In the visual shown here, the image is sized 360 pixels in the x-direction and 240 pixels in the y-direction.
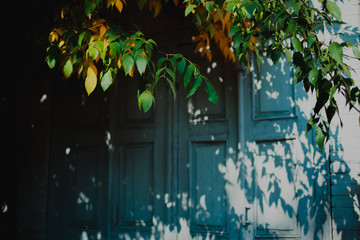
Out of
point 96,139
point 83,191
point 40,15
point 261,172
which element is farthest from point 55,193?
point 261,172

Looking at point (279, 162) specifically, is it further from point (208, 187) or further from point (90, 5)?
point (90, 5)

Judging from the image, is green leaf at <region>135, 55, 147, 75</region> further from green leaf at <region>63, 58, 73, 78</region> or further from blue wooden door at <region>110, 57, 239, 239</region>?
blue wooden door at <region>110, 57, 239, 239</region>

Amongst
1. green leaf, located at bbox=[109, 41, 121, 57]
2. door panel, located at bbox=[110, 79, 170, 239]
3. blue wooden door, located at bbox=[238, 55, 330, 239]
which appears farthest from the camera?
door panel, located at bbox=[110, 79, 170, 239]

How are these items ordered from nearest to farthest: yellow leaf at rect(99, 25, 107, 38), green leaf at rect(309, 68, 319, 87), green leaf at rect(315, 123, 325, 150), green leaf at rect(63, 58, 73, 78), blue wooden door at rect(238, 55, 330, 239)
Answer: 1. green leaf at rect(309, 68, 319, 87)
2. green leaf at rect(315, 123, 325, 150)
3. green leaf at rect(63, 58, 73, 78)
4. yellow leaf at rect(99, 25, 107, 38)
5. blue wooden door at rect(238, 55, 330, 239)

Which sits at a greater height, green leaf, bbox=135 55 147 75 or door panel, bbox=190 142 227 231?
green leaf, bbox=135 55 147 75

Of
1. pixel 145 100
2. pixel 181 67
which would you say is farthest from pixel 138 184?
pixel 181 67

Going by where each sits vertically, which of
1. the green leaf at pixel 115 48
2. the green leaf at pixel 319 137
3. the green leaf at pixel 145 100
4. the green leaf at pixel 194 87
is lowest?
the green leaf at pixel 319 137

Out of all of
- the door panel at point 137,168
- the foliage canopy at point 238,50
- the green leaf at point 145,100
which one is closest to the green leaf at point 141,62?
the foliage canopy at point 238,50

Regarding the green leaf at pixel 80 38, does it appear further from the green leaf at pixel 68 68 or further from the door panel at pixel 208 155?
the door panel at pixel 208 155

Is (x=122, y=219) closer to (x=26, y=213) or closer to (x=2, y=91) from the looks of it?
(x=26, y=213)

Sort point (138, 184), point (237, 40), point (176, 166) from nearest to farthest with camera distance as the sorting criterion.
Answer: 1. point (237, 40)
2. point (176, 166)
3. point (138, 184)

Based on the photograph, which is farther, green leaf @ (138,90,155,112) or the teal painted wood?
the teal painted wood

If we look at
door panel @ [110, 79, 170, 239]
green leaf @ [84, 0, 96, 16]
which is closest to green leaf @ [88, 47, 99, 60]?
green leaf @ [84, 0, 96, 16]

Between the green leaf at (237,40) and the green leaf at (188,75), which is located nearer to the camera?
the green leaf at (188,75)
